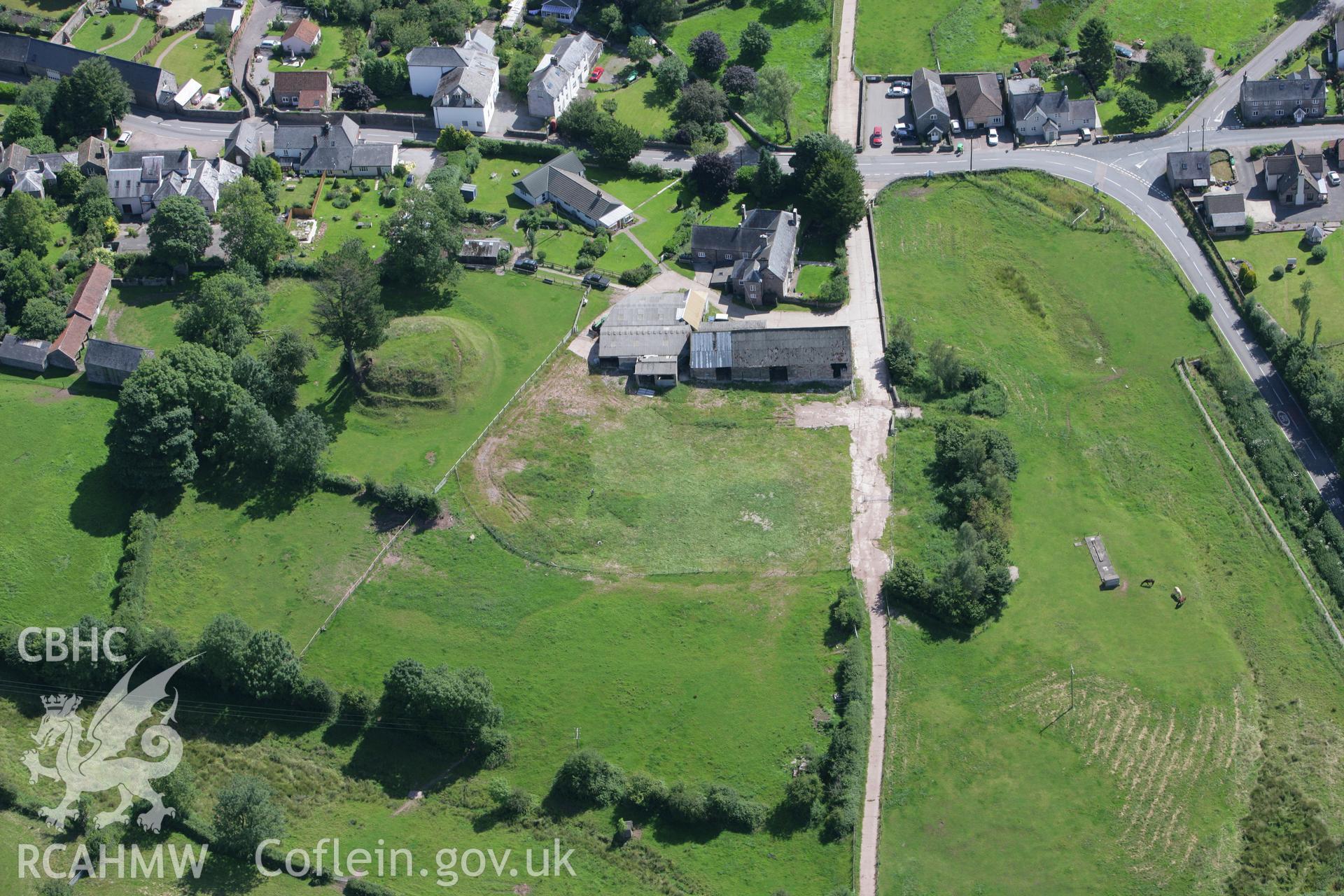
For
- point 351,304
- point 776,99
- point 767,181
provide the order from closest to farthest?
1. point 351,304
2. point 767,181
3. point 776,99

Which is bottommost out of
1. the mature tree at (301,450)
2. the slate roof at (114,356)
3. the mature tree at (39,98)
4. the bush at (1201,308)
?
the mature tree at (301,450)

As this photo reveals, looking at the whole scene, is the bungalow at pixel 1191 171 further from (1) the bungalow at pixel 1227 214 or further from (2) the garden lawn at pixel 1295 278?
(2) the garden lawn at pixel 1295 278

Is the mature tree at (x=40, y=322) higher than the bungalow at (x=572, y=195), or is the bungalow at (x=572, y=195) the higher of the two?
the bungalow at (x=572, y=195)

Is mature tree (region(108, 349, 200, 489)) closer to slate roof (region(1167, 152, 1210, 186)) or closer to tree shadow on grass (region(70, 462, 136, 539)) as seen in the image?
tree shadow on grass (region(70, 462, 136, 539))

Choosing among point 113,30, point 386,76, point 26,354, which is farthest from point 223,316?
point 113,30

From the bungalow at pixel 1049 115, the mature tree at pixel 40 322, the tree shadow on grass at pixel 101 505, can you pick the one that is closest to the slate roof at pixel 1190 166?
the bungalow at pixel 1049 115

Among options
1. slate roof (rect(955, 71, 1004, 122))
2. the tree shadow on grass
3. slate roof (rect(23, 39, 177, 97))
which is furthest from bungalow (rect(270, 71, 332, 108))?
slate roof (rect(955, 71, 1004, 122))

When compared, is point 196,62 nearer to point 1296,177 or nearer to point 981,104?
point 981,104
